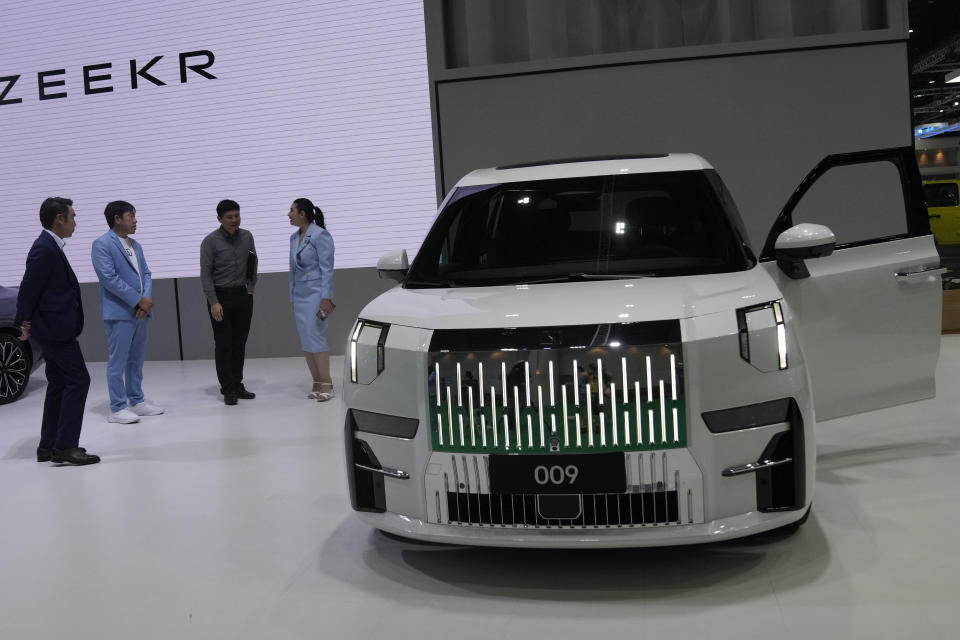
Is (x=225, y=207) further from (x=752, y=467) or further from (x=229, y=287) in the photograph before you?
(x=752, y=467)

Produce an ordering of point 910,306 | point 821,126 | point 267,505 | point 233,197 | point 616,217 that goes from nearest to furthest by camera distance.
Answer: point 616,217
point 910,306
point 267,505
point 821,126
point 233,197

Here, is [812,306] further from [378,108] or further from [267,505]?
[378,108]

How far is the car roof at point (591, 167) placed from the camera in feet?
13.0

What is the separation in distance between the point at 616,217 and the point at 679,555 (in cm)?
136

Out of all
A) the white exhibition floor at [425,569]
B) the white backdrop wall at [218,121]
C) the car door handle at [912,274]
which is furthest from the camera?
the white backdrop wall at [218,121]

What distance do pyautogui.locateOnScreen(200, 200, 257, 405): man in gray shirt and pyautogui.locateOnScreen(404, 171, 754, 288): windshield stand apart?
12.1 feet

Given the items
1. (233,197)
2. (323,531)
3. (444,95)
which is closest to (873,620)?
(323,531)

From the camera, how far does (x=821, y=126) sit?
861 centimetres

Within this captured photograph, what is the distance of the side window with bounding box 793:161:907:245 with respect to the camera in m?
8.58

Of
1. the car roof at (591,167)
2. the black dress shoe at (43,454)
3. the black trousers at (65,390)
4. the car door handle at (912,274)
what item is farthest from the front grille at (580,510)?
the black dress shoe at (43,454)

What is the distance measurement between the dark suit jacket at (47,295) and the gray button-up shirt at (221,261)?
179 cm

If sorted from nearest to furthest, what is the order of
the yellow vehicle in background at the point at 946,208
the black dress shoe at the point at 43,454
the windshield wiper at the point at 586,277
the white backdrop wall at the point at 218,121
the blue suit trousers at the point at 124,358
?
the windshield wiper at the point at 586,277, the black dress shoe at the point at 43,454, the blue suit trousers at the point at 124,358, the white backdrop wall at the point at 218,121, the yellow vehicle in background at the point at 946,208

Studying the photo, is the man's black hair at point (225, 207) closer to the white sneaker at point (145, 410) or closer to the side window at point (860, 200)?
the white sneaker at point (145, 410)

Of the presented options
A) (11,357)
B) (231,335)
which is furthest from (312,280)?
(11,357)
